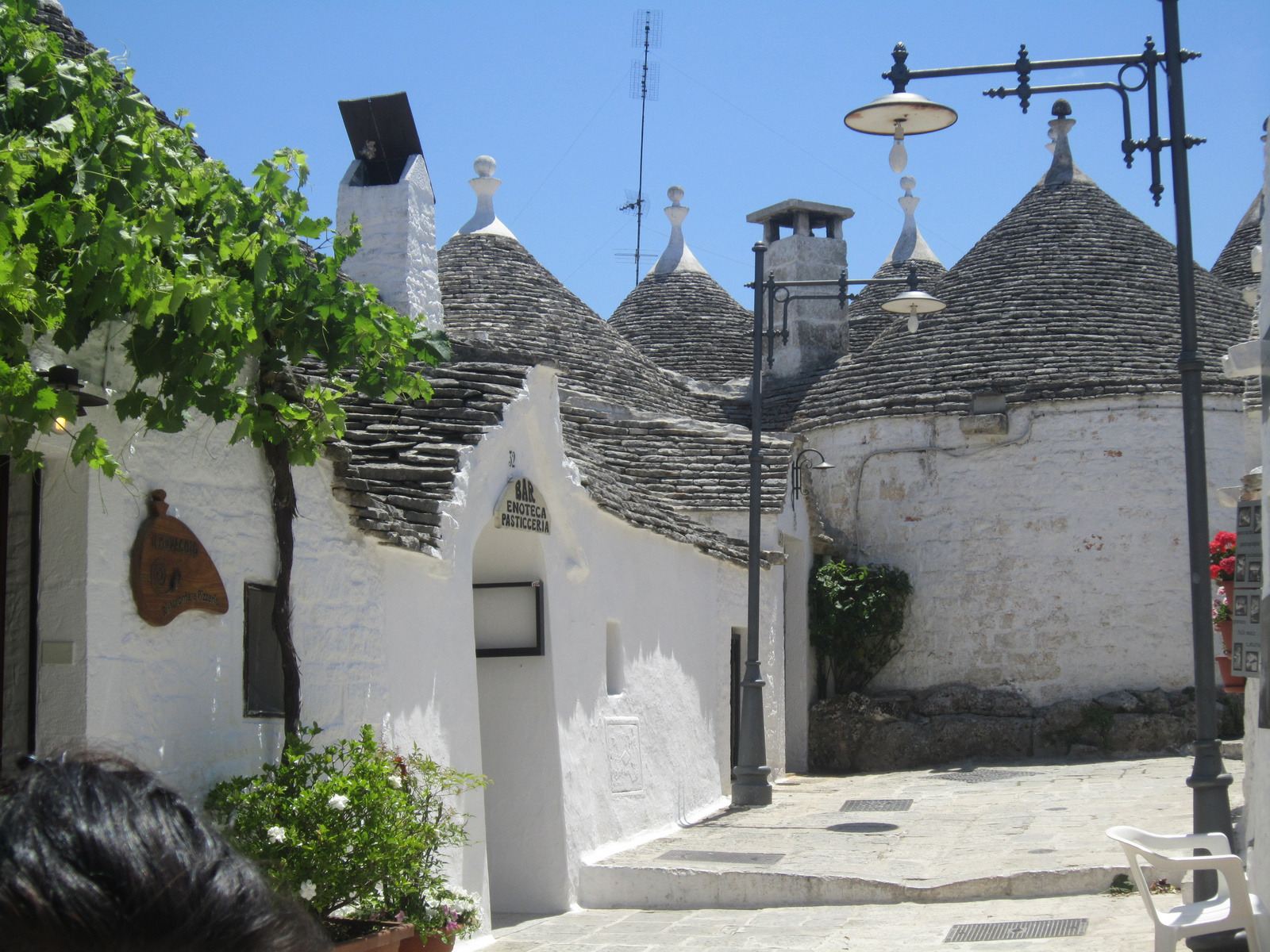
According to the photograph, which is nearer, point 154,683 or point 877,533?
point 154,683

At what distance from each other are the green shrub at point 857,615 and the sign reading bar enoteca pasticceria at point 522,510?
9.47 metres

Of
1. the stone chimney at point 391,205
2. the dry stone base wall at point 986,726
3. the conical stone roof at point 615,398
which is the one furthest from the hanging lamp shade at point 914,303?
the dry stone base wall at point 986,726

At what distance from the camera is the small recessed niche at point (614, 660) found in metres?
11.1

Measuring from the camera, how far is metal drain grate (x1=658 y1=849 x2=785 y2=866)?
32.1ft

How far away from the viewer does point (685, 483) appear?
16.4m

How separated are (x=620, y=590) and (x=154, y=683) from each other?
6.19m

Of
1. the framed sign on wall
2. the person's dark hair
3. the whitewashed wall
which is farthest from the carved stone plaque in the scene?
the person's dark hair

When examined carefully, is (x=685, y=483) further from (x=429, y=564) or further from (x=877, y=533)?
(x=429, y=564)

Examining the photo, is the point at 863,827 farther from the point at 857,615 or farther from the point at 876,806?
the point at 857,615

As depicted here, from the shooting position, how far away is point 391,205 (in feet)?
35.0

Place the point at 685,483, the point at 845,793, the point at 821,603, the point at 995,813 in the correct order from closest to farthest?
1. the point at 995,813
2. the point at 845,793
3. the point at 685,483
4. the point at 821,603

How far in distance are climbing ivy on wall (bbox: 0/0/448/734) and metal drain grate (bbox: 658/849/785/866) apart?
5.38 m

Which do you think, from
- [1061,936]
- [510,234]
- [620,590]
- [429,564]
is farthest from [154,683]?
[510,234]

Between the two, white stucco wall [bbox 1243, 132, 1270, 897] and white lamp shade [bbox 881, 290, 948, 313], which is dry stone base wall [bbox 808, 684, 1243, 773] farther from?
white stucco wall [bbox 1243, 132, 1270, 897]
